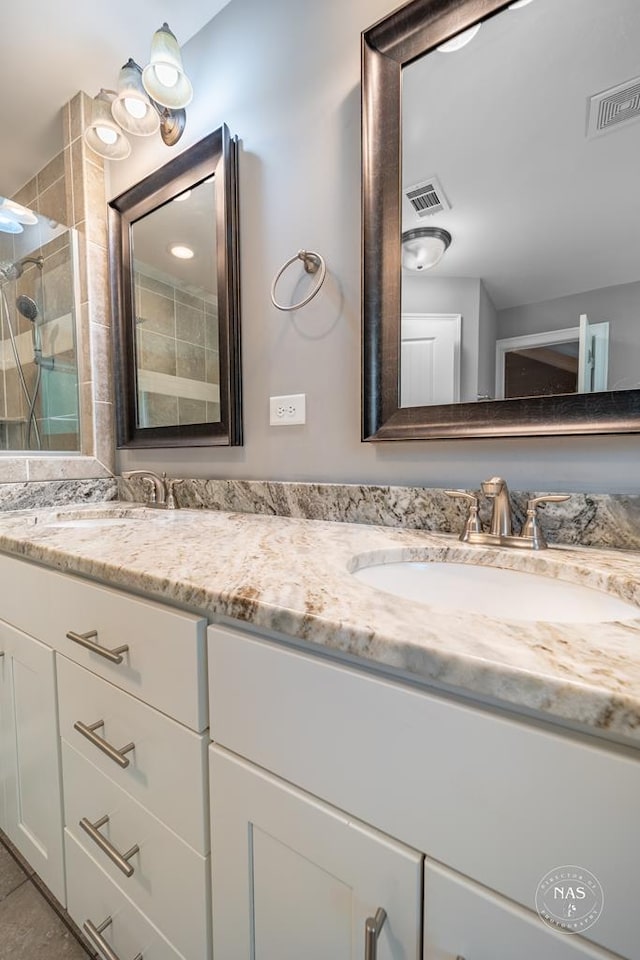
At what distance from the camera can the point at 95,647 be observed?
63 cm

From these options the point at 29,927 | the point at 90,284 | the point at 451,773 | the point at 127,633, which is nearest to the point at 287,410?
the point at 127,633

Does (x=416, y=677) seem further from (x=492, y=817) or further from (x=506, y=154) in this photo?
(x=506, y=154)

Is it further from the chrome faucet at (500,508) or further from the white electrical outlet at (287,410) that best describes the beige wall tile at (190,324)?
the chrome faucet at (500,508)

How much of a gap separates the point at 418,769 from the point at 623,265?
0.84 meters

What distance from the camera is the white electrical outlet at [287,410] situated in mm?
1081

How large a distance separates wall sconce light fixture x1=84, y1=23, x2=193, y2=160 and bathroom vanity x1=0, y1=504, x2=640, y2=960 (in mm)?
1243

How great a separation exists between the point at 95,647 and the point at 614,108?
124 centimetres

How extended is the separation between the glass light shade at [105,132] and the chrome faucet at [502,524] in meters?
1.57

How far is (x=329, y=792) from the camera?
41cm

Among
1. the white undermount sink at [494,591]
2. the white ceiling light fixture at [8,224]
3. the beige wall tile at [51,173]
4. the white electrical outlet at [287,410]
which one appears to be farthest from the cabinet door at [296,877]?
the beige wall tile at [51,173]

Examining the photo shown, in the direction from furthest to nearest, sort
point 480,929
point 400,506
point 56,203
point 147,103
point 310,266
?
point 56,203
point 147,103
point 310,266
point 400,506
point 480,929

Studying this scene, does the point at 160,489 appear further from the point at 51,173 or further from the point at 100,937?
the point at 51,173

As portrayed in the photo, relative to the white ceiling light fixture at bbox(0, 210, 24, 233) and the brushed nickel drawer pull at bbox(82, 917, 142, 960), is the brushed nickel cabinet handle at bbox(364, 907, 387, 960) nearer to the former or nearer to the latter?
the brushed nickel drawer pull at bbox(82, 917, 142, 960)

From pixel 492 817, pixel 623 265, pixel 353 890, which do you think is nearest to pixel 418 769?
pixel 492 817
